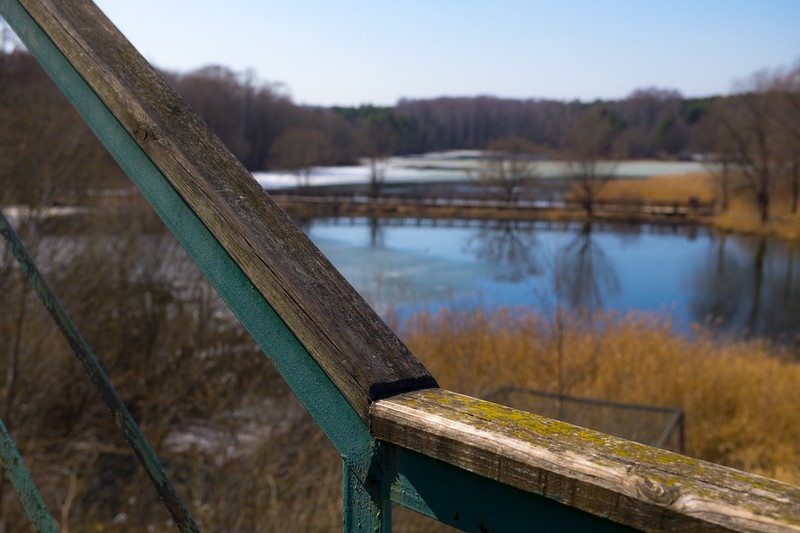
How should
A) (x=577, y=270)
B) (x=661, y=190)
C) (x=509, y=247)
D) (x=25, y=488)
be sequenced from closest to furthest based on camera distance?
1. (x=25, y=488)
2. (x=577, y=270)
3. (x=509, y=247)
4. (x=661, y=190)

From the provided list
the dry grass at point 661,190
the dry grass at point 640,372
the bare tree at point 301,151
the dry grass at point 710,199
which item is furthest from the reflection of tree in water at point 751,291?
the dry grass at point 661,190

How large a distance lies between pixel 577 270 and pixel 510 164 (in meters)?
30.0

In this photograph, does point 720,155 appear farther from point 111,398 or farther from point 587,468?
point 587,468

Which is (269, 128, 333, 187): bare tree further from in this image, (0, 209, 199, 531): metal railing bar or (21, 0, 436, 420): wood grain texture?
(21, 0, 436, 420): wood grain texture

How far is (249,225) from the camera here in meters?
0.66

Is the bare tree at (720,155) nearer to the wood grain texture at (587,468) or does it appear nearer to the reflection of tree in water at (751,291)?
the reflection of tree in water at (751,291)

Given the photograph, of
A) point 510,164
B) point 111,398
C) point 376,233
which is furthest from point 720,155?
point 111,398

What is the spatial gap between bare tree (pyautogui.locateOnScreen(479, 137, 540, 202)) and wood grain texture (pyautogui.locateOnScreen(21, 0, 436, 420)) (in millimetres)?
47103

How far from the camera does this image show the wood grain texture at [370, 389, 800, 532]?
0.44 m

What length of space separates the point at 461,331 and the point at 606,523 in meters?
10.1

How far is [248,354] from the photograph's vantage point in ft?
36.1

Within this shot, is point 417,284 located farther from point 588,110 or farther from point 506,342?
point 588,110

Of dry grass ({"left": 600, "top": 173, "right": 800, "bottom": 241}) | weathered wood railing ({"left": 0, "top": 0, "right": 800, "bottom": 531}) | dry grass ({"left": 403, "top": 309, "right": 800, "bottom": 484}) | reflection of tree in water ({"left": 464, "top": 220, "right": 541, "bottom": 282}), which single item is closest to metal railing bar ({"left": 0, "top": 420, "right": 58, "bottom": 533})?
weathered wood railing ({"left": 0, "top": 0, "right": 800, "bottom": 531})

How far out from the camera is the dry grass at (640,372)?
9.56 metres
